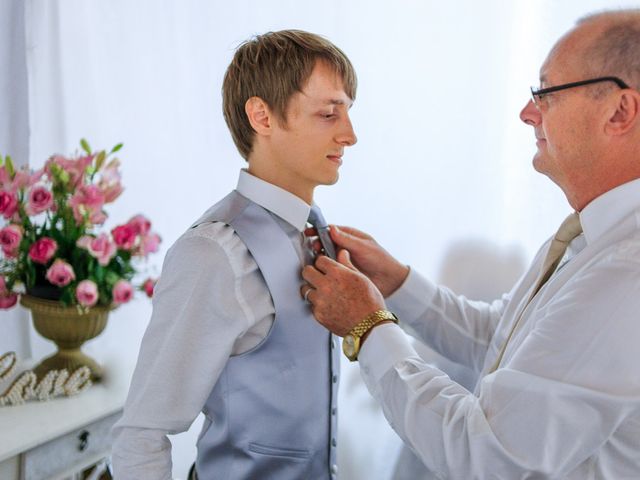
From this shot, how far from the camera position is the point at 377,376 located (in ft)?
4.08

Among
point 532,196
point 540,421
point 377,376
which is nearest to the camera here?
point 540,421

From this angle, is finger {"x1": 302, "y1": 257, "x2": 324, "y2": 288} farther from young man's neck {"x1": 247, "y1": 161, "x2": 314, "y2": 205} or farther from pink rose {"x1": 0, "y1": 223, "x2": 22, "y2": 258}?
pink rose {"x1": 0, "y1": 223, "x2": 22, "y2": 258}

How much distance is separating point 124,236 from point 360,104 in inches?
26.5

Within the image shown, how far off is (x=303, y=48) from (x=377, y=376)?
593 millimetres

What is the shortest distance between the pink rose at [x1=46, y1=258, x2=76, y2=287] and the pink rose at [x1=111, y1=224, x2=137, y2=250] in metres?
0.13

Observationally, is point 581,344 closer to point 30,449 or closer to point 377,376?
point 377,376

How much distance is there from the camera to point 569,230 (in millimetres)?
1376

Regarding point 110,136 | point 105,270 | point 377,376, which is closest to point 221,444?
point 377,376

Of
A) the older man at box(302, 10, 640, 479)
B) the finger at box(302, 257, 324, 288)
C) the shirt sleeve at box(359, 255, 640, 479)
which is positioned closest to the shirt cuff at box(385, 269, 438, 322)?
the older man at box(302, 10, 640, 479)

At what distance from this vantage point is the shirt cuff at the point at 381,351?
1232 millimetres

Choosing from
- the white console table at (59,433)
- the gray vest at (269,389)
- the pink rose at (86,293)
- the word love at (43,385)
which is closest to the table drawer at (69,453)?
the white console table at (59,433)

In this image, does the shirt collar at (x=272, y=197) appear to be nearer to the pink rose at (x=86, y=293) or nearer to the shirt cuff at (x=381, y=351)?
the shirt cuff at (x=381, y=351)

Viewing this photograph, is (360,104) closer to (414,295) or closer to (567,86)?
(414,295)

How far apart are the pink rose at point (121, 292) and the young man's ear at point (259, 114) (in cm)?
67
